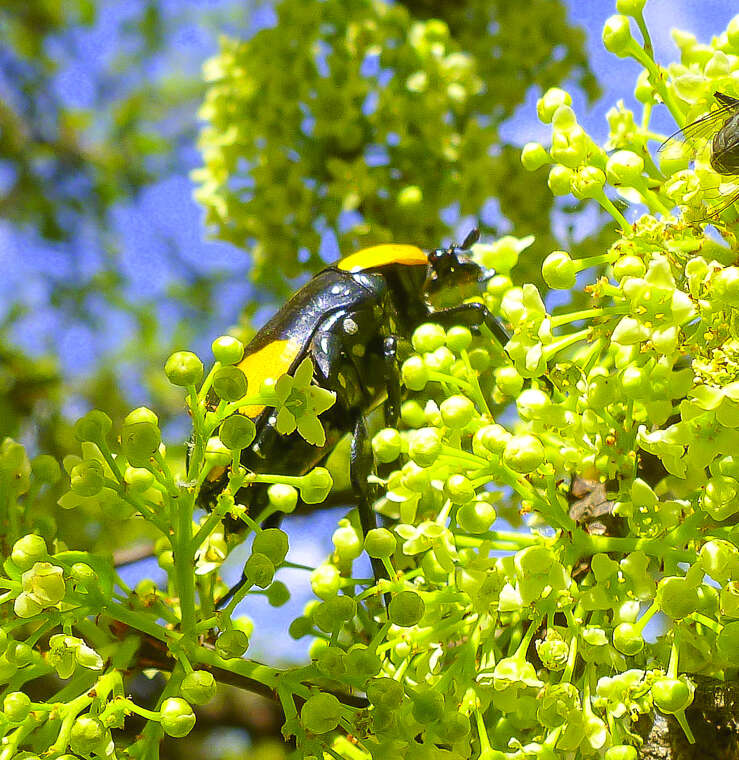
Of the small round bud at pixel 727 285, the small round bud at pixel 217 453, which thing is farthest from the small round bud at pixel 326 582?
the small round bud at pixel 727 285

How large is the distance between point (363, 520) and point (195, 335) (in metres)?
2.51

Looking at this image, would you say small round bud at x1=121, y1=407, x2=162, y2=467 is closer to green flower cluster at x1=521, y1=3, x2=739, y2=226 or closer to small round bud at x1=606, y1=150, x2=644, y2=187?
green flower cluster at x1=521, y1=3, x2=739, y2=226

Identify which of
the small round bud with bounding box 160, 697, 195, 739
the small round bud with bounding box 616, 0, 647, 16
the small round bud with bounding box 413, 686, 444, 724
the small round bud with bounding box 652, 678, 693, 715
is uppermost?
Result: the small round bud with bounding box 616, 0, 647, 16

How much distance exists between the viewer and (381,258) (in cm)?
192

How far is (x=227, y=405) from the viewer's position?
120 centimetres

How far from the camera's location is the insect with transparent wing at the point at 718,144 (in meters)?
1.26

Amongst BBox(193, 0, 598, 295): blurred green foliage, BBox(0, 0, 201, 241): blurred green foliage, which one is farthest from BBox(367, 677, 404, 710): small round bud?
BBox(0, 0, 201, 241): blurred green foliage

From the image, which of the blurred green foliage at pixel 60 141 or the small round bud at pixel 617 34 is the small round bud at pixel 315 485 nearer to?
the small round bud at pixel 617 34

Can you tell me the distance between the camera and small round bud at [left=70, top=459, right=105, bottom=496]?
1185 millimetres

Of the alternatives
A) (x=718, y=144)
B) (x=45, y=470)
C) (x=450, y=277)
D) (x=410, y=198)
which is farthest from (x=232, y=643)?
(x=410, y=198)

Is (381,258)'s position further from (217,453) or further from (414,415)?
(217,453)

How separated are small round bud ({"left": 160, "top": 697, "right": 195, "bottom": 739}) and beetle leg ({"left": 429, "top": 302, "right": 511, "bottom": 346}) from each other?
2.83 ft

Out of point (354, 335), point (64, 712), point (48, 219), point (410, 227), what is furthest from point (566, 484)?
point (48, 219)

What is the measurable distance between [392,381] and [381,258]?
33 cm
